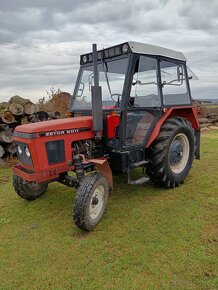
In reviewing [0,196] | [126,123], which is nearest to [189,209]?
[126,123]

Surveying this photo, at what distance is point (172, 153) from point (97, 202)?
5.91 feet

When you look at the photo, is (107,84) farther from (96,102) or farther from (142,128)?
(142,128)

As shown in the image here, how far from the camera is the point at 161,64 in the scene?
4.89 metres

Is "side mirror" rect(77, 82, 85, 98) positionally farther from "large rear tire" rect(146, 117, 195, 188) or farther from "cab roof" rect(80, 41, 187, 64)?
"large rear tire" rect(146, 117, 195, 188)

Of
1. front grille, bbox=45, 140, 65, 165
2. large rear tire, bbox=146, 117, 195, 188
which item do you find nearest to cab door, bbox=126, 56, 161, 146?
large rear tire, bbox=146, 117, 195, 188

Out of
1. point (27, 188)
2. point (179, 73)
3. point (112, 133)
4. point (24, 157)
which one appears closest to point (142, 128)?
point (112, 133)

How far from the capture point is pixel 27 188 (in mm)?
4734

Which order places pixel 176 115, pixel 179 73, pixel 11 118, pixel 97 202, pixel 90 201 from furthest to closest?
pixel 11 118, pixel 176 115, pixel 179 73, pixel 97 202, pixel 90 201

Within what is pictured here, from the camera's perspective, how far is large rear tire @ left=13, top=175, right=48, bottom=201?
182 inches

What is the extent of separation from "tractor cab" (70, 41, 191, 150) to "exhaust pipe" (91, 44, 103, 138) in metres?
0.03

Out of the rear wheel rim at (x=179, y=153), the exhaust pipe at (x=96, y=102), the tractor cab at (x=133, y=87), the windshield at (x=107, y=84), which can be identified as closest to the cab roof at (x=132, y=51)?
the tractor cab at (x=133, y=87)

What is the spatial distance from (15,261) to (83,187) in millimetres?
1127

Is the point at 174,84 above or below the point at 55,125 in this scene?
above

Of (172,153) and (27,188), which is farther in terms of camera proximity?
(172,153)
